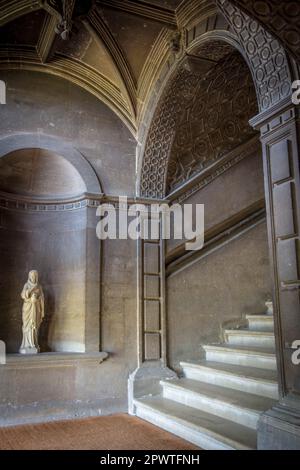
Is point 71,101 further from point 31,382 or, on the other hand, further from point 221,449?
point 221,449

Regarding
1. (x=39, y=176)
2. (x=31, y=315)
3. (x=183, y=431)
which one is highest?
(x=39, y=176)

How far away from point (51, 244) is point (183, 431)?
304cm

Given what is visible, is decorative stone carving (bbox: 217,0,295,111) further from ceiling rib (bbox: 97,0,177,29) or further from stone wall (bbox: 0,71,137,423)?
stone wall (bbox: 0,71,137,423)

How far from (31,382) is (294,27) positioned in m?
4.52

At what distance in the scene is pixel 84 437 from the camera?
4312mm

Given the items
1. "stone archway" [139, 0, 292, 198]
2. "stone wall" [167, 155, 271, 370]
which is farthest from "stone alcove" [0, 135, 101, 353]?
"stone wall" [167, 155, 271, 370]

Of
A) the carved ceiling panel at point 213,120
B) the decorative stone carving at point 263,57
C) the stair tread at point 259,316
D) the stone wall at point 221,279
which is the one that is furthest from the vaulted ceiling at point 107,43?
the stair tread at point 259,316

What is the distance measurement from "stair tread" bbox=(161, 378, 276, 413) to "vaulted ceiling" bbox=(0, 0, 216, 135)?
3.54 m

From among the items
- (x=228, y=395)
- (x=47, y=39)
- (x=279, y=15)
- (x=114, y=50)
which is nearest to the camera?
(x=279, y=15)

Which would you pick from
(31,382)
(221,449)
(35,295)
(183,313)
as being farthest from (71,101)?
(221,449)

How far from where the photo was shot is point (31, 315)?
5.28 m

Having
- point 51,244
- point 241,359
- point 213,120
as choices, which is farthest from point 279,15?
point 51,244

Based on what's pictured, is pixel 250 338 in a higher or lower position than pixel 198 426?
higher

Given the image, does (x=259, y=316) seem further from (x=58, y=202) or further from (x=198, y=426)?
(x=58, y=202)
